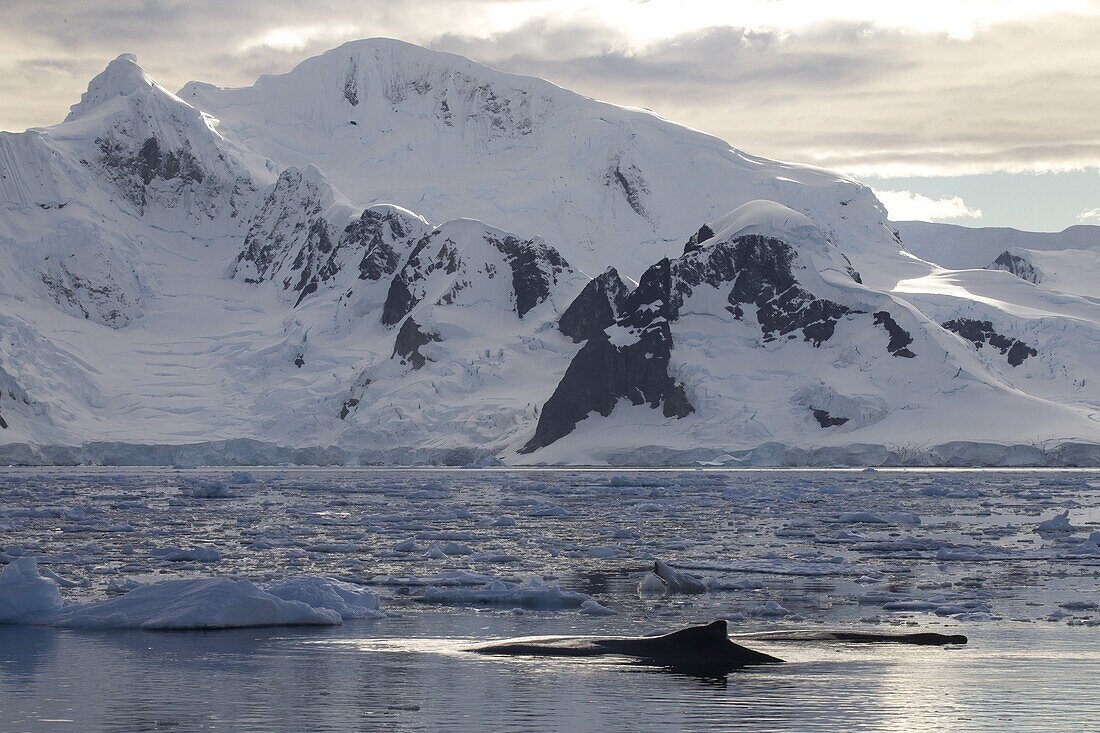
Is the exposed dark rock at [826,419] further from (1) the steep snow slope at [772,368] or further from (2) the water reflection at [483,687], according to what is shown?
(2) the water reflection at [483,687]

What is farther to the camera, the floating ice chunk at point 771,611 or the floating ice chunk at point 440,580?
the floating ice chunk at point 440,580

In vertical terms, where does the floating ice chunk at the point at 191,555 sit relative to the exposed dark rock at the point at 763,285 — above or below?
below

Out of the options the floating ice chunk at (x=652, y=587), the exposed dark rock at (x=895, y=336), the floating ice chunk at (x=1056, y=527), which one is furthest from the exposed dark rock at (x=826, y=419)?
the floating ice chunk at (x=652, y=587)

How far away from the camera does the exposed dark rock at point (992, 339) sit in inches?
7495

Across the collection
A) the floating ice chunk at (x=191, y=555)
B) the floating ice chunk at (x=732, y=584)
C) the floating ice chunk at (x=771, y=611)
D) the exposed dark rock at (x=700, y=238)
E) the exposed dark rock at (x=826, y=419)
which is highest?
the exposed dark rock at (x=700, y=238)

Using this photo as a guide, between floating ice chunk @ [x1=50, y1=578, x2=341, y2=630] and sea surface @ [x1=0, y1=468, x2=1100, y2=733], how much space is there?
1.43ft

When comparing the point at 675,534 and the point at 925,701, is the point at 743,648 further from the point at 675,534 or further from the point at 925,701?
the point at 675,534

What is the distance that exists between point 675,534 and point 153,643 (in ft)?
92.5

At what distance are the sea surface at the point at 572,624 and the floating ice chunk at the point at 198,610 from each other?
1.43ft

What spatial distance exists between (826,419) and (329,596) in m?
131

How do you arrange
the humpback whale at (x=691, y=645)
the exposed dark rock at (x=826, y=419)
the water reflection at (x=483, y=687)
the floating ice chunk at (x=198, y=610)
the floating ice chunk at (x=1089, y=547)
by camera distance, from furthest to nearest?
the exposed dark rock at (x=826, y=419) → the floating ice chunk at (x=1089, y=547) → the floating ice chunk at (x=198, y=610) → the humpback whale at (x=691, y=645) → the water reflection at (x=483, y=687)

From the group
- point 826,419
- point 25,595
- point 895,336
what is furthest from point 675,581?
point 895,336

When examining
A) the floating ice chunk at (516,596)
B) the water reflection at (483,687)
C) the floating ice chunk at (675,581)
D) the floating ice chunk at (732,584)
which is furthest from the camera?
the floating ice chunk at (732,584)

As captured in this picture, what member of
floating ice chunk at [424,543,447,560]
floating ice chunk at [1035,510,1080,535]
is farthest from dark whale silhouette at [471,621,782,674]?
floating ice chunk at [1035,510,1080,535]
